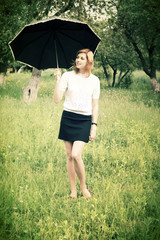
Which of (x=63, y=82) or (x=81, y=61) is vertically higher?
(x=81, y=61)

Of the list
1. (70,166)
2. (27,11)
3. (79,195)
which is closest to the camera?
(70,166)

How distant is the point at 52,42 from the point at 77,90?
3.51 feet

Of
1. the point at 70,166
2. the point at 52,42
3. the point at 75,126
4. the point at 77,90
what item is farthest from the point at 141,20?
the point at 70,166

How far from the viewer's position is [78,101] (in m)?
3.04

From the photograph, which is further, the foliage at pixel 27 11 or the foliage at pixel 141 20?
the foliage at pixel 141 20

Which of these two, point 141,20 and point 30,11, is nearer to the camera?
point 30,11

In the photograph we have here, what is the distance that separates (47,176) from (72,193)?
28.6 inches

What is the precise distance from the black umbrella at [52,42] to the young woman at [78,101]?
0.54 metres

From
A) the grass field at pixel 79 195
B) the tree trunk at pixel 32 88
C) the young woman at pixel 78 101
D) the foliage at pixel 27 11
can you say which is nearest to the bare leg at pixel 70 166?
the young woman at pixel 78 101

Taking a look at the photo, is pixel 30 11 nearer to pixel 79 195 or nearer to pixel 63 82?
pixel 63 82

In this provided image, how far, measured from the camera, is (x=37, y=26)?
10.5ft

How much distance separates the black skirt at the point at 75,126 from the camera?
308cm

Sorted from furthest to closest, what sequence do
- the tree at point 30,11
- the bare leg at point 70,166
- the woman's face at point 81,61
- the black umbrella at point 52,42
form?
the tree at point 30,11
the black umbrella at point 52,42
the bare leg at point 70,166
the woman's face at point 81,61

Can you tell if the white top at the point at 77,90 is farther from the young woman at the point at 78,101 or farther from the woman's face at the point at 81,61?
the woman's face at the point at 81,61
